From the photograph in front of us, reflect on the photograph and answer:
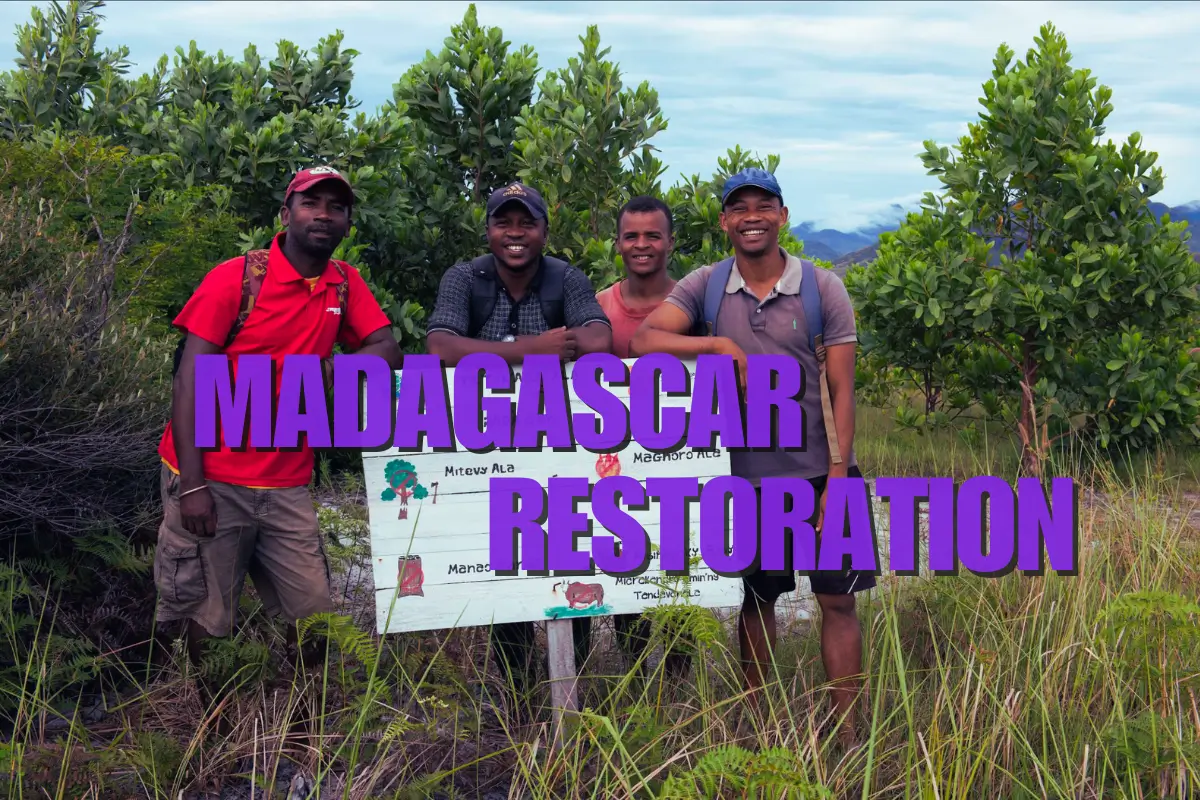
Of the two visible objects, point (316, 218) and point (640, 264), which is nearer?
point (316, 218)

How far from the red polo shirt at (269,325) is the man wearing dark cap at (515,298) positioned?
0.38 m

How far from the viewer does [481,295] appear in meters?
4.01

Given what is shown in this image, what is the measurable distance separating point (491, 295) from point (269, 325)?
77 centimetres

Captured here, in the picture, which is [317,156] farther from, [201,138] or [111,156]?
[111,156]

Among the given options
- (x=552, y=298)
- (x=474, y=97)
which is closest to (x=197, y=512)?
(x=552, y=298)

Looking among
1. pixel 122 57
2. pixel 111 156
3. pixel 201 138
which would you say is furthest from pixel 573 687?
pixel 122 57

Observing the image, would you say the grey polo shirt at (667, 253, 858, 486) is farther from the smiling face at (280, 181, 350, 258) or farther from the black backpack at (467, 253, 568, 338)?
the smiling face at (280, 181, 350, 258)

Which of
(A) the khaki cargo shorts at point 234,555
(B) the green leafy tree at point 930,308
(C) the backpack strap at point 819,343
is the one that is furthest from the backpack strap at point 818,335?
(B) the green leafy tree at point 930,308

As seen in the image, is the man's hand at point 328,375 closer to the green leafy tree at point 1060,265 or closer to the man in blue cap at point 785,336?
the man in blue cap at point 785,336

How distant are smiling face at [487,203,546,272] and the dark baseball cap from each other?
0.05 ft

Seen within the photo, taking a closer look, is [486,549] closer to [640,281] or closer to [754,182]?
[640,281]

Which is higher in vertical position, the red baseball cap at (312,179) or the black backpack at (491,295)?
the red baseball cap at (312,179)

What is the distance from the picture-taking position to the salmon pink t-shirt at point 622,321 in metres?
4.18

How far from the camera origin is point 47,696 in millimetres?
4191
